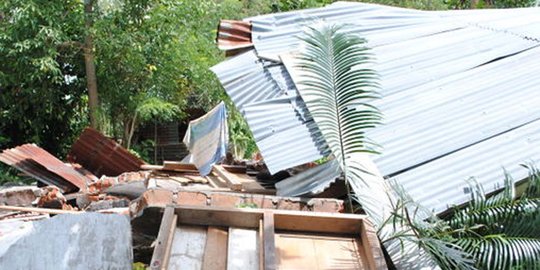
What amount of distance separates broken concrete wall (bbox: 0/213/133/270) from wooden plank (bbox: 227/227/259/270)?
95cm

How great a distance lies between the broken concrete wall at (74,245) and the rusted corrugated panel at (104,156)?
16.2 ft

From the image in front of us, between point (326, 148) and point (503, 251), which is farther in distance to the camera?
point (326, 148)

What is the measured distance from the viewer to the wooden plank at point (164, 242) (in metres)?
2.99

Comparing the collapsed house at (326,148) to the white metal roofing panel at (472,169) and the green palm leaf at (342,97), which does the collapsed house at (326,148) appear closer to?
the white metal roofing panel at (472,169)

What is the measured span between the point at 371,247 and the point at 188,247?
3.57ft

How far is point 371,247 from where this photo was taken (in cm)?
324

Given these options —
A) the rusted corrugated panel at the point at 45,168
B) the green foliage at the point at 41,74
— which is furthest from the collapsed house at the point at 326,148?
the green foliage at the point at 41,74

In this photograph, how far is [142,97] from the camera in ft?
41.3

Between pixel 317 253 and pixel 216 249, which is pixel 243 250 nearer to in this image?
pixel 216 249

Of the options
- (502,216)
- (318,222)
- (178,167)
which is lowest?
(502,216)

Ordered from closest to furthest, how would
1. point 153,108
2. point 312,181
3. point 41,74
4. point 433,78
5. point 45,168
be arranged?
point 312,181 → point 433,78 → point 45,168 → point 41,74 → point 153,108

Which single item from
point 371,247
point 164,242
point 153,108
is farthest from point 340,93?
point 153,108

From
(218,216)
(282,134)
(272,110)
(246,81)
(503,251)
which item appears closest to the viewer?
(503,251)

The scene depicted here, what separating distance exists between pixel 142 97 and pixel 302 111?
28.3ft
